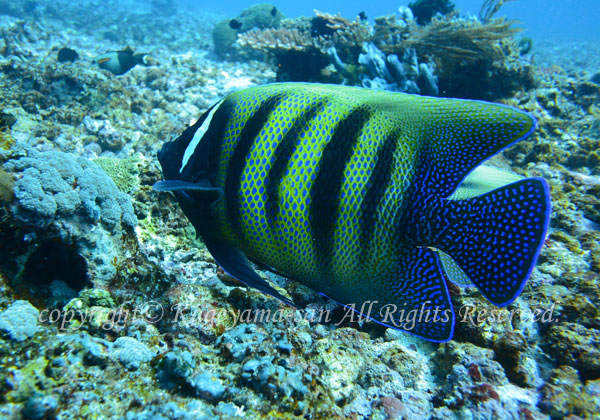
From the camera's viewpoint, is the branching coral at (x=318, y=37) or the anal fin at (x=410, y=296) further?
the branching coral at (x=318, y=37)

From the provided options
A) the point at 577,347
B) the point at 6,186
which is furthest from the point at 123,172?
the point at 577,347

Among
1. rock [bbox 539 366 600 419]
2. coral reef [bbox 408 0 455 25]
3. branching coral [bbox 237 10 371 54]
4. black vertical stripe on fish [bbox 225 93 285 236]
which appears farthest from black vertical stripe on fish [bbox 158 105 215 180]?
coral reef [bbox 408 0 455 25]

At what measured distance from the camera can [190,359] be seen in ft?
5.10

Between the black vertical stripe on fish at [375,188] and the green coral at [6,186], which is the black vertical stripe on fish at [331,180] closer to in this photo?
the black vertical stripe on fish at [375,188]

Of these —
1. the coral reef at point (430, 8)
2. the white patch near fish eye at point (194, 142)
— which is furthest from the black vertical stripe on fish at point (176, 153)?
the coral reef at point (430, 8)

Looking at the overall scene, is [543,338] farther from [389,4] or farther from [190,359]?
[389,4]

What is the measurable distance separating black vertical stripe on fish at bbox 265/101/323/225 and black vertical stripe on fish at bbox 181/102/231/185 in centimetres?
31

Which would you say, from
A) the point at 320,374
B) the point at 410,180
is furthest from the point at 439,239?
the point at 320,374

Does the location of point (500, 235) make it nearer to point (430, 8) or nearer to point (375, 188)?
point (375, 188)

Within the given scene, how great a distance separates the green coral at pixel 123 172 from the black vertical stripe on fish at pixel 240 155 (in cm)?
223

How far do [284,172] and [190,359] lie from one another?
1078 mm

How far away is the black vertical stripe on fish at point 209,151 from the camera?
149cm

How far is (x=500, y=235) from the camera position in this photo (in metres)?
1.18

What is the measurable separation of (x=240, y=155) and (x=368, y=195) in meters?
0.62
